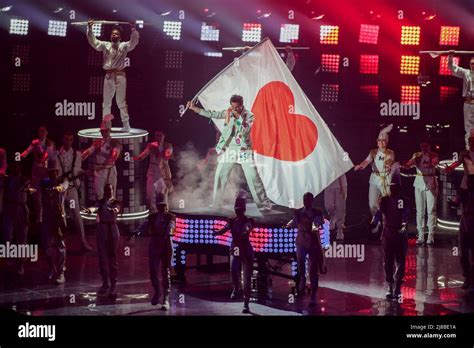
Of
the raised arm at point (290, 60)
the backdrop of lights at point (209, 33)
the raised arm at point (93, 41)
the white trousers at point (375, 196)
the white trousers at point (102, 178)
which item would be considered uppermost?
the backdrop of lights at point (209, 33)

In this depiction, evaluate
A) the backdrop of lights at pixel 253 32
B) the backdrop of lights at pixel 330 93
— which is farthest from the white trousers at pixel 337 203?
the backdrop of lights at pixel 253 32

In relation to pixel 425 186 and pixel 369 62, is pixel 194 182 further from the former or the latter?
pixel 425 186

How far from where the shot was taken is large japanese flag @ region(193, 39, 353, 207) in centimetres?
1956

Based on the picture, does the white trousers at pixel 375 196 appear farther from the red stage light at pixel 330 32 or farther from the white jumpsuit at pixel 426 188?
the red stage light at pixel 330 32

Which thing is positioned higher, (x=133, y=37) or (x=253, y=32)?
(x=253, y=32)

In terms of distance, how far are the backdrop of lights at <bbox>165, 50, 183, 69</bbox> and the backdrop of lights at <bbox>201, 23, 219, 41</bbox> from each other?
0.79 m

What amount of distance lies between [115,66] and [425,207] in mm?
6355

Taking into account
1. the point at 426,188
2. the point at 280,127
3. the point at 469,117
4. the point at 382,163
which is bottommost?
the point at 426,188

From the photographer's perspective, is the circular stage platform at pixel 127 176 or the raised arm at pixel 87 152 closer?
the raised arm at pixel 87 152

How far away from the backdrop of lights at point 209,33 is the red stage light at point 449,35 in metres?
4.52

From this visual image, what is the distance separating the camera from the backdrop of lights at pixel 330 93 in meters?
24.3

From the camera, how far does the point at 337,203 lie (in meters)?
21.0

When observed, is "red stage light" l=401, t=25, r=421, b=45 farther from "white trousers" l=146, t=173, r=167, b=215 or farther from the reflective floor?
"white trousers" l=146, t=173, r=167, b=215

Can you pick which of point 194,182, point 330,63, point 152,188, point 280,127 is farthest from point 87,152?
point 330,63
